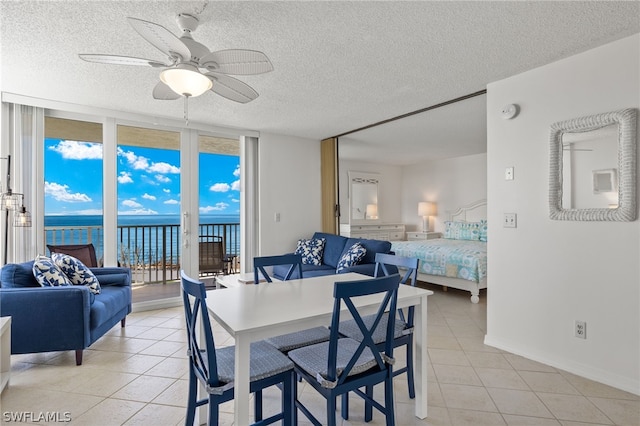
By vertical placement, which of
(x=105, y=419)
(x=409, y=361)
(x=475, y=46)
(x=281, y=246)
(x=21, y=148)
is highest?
(x=475, y=46)

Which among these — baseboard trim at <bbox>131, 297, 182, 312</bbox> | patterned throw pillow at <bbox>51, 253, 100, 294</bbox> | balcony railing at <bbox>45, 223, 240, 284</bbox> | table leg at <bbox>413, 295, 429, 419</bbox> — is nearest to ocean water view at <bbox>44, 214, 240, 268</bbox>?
balcony railing at <bbox>45, 223, 240, 284</bbox>

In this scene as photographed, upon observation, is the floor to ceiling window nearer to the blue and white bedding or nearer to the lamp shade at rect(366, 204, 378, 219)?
the blue and white bedding

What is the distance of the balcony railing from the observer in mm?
4250

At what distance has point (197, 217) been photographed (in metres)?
4.44

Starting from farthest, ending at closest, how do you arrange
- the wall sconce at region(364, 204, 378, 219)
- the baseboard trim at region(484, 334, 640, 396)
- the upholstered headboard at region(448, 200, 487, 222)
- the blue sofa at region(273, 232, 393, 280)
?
the wall sconce at region(364, 204, 378, 219) → the upholstered headboard at region(448, 200, 487, 222) → the blue sofa at region(273, 232, 393, 280) → the baseboard trim at region(484, 334, 640, 396)

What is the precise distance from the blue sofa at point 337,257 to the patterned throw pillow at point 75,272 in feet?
7.05

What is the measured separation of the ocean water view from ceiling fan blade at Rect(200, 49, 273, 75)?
2.95m

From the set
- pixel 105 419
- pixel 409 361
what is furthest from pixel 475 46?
pixel 105 419

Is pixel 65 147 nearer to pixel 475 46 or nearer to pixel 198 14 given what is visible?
pixel 198 14

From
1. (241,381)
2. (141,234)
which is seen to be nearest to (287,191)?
(141,234)

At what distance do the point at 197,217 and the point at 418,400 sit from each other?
354cm

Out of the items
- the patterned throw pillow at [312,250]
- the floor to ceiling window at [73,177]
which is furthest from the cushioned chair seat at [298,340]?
the floor to ceiling window at [73,177]

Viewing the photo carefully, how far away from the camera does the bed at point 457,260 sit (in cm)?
434

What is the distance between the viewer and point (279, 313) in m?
1.58
